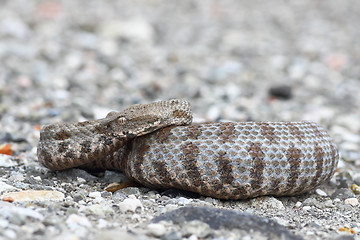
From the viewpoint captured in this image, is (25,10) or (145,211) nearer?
(145,211)

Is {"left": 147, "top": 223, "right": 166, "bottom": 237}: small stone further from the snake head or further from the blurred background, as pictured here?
the blurred background

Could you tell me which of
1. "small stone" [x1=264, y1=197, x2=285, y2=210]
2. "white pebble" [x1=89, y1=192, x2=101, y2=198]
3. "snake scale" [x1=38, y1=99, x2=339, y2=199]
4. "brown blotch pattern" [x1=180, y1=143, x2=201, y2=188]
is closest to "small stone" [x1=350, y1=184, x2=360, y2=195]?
"snake scale" [x1=38, y1=99, x2=339, y2=199]

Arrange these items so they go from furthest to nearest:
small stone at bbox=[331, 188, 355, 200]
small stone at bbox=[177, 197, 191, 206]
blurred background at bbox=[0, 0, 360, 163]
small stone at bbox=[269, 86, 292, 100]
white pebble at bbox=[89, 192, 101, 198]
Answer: small stone at bbox=[269, 86, 292, 100]
blurred background at bbox=[0, 0, 360, 163]
small stone at bbox=[331, 188, 355, 200]
white pebble at bbox=[89, 192, 101, 198]
small stone at bbox=[177, 197, 191, 206]

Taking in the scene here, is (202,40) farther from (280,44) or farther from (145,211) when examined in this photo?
(145,211)

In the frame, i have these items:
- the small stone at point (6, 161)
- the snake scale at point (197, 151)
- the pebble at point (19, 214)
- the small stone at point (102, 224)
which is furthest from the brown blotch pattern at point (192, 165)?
the small stone at point (6, 161)

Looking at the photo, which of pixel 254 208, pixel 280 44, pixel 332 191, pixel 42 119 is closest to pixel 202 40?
pixel 280 44
